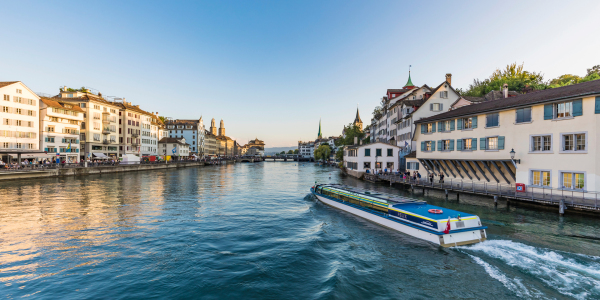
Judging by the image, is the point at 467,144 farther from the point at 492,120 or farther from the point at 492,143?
Result: the point at 492,120

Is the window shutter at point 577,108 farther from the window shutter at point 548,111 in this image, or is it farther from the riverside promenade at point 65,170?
the riverside promenade at point 65,170

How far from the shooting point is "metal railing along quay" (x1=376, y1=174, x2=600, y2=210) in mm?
21281

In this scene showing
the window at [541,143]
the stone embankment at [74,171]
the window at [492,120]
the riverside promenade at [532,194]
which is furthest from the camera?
the stone embankment at [74,171]

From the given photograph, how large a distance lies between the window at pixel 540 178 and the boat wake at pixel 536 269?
13789 mm

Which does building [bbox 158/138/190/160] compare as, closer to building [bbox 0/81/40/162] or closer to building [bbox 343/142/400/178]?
building [bbox 0/81/40/162]

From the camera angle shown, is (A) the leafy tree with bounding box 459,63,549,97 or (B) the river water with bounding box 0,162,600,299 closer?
(B) the river water with bounding box 0,162,600,299

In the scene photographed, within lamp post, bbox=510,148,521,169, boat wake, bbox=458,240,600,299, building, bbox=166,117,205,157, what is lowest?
boat wake, bbox=458,240,600,299

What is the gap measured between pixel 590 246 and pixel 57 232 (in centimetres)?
3312

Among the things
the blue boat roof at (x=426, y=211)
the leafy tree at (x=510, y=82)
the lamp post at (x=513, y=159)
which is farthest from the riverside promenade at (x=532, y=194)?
the leafy tree at (x=510, y=82)

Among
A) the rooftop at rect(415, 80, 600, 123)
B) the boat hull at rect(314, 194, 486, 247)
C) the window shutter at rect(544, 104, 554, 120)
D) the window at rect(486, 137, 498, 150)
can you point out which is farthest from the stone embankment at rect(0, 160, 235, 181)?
the window shutter at rect(544, 104, 554, 120)

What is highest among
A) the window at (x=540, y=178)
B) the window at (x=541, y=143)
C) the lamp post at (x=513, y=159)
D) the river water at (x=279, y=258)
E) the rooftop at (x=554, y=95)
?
the rooftop at (x=554, y=95)

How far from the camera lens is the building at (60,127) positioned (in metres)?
64.9

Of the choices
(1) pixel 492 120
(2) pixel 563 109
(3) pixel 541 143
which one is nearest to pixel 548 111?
(2) pixel 563 109

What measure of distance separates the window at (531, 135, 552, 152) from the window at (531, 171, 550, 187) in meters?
2.14
